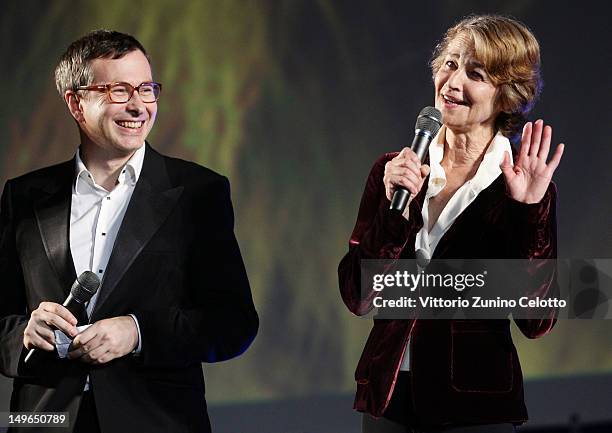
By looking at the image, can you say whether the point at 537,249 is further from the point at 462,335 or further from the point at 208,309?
the point at 208,309

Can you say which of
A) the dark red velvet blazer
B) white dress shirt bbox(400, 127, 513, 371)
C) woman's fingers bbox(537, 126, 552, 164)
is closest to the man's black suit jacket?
the dark red velvet blazer

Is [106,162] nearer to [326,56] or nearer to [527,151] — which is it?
[527,151]

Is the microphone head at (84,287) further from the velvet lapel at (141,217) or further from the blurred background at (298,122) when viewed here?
the blurred background at (298,122)

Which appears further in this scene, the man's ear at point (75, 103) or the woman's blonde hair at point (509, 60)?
the man's ear at point (75, 103)

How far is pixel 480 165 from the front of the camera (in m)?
2.45

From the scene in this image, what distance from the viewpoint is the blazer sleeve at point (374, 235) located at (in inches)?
92.0

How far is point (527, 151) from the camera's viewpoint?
235 centimetres

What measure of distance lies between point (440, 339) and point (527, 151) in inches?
19.7

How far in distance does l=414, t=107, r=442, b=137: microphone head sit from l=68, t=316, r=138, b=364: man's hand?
85cm

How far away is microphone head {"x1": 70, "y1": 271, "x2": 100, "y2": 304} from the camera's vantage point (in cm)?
232

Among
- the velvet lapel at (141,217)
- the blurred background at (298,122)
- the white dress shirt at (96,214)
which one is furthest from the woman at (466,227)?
the blurred background at (298,122)

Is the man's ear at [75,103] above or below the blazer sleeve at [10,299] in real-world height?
above

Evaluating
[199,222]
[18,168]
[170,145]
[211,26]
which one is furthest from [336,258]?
[199,222]

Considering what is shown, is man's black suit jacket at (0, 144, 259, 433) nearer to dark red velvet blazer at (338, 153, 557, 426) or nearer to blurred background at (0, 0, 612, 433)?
dark red velvet blazer at (338, 153, 557, 426)
